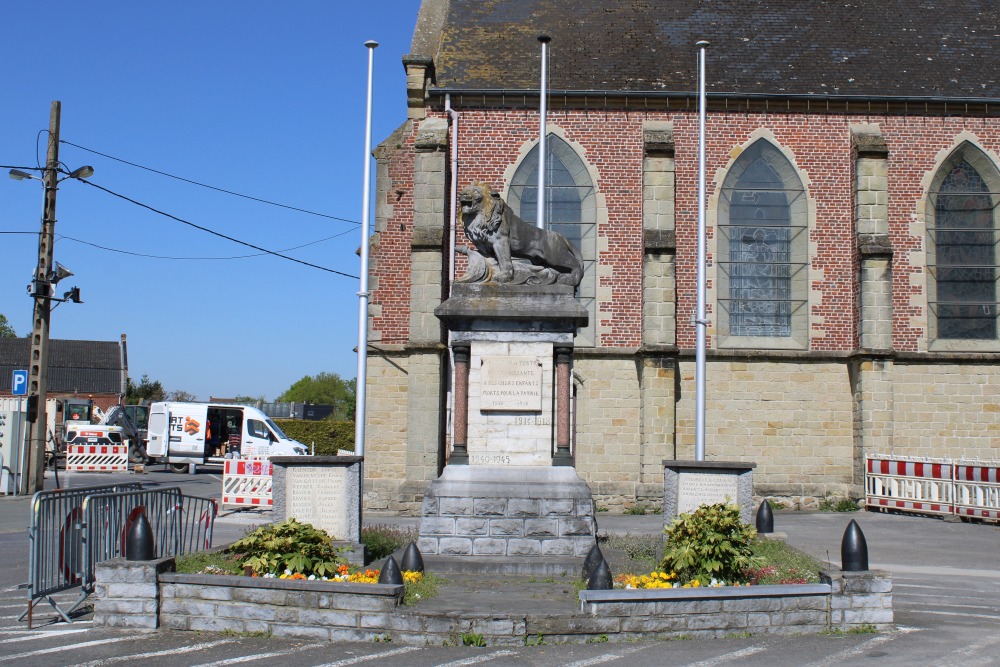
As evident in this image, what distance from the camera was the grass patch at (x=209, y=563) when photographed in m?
9.76

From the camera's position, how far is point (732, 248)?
22.6 metres

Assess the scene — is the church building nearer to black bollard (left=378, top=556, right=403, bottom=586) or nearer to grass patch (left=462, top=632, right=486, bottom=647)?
black bollard (left=378, top=556, right=403, bottom=586)

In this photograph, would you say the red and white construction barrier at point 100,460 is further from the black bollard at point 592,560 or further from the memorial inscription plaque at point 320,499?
the black bollard at point 592,560

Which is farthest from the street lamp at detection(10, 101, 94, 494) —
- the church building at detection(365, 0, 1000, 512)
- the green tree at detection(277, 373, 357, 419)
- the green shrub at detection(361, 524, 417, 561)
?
the green tree at detection(277, 373, 357, 419)

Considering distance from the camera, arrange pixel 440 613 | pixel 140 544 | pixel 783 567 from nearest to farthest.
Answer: pixel 440 613, pixel 140 544, pixel 783 567

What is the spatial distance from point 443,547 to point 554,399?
6.91 feet

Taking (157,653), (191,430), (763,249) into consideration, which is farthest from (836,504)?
(191,430)

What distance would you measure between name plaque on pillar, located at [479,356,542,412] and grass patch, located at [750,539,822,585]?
9.82 ft

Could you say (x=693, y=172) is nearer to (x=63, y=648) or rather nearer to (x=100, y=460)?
(x=63, y=648)

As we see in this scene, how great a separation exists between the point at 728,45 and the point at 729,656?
18.9 metres

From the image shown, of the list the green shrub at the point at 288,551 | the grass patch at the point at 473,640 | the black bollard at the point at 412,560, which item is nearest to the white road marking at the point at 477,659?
the grass patch at the point at 473,640

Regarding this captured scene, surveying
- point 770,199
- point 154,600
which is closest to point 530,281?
point 154,600

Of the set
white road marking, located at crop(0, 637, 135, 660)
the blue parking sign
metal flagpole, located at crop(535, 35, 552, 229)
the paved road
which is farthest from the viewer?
the blue parking sign

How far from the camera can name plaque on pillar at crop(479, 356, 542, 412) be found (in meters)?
11.7
